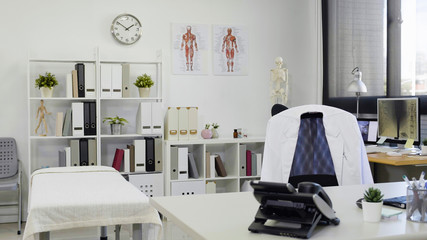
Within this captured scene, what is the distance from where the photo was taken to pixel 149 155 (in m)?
5.24

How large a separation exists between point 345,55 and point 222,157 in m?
1.74

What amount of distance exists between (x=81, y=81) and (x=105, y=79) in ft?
0.75

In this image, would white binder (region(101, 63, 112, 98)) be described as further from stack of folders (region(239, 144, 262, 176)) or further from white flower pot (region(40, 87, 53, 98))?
stack of folders (region(239, 144, 262, 176))

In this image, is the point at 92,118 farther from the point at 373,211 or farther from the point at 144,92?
the point at 373,211

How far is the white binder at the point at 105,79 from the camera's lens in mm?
5094

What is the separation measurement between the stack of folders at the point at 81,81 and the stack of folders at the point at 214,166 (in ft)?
4.41

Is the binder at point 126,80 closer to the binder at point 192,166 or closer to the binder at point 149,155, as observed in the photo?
the binder at point 149,155

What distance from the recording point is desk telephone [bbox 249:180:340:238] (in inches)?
56.1

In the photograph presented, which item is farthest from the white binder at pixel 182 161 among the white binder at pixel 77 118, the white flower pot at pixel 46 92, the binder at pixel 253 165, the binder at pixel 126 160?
the white flower pot at pixel 46 92

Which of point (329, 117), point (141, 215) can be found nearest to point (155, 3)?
point (141, 215)

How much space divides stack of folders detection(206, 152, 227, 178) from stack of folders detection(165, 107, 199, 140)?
284 millimetres

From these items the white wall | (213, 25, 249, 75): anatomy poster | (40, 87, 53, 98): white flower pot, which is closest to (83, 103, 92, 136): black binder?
(40, 87, 53, 98): white flower pot

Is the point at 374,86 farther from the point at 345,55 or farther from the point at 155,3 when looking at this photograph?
the point at 155,3

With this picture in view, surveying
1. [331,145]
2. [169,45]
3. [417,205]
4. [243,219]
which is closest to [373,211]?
[417,205]
